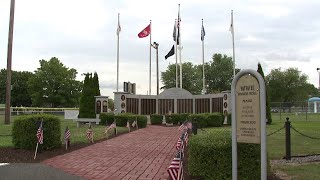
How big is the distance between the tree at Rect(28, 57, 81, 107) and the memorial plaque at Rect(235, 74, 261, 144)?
65094 millimetres

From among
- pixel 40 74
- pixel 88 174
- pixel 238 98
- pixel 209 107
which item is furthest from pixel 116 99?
pixel 40 74

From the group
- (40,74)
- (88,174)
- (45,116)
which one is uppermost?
(40,74)

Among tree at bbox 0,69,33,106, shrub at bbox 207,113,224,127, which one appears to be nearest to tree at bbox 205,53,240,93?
tree at bbox 0,69,33,106

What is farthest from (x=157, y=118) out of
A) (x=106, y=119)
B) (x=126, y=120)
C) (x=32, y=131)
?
(x=32, y=131)

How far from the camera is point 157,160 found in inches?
403

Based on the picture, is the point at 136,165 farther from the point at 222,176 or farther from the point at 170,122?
the point at 170,122

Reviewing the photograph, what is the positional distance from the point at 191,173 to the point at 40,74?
65265 millimetres

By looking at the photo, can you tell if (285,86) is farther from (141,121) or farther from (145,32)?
(141,121)

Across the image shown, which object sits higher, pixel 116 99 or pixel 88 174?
pixel 116 99

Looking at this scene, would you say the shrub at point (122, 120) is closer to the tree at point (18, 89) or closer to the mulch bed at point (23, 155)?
the mulch bed at point (23, 155)

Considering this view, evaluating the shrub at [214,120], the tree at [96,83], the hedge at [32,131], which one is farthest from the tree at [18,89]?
the hedge at [32,131]

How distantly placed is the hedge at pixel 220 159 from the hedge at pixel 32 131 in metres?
6.18

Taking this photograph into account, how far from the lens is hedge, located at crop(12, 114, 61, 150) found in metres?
11.6

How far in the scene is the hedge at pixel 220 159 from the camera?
655cm
